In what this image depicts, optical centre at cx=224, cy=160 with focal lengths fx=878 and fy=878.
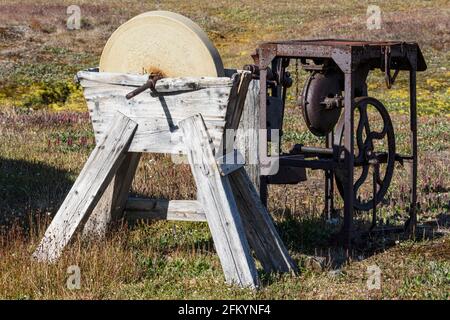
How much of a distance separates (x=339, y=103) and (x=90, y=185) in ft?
11.5

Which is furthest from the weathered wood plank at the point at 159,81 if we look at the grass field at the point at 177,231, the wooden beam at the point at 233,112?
the grass field at the point at 177,231

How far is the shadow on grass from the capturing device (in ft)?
34.8

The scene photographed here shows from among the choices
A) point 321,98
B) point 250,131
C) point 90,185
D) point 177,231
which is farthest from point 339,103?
point 90,185

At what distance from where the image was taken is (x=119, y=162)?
8.42 metres

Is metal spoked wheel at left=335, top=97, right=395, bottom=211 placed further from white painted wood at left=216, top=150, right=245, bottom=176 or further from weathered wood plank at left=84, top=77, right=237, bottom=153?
weathered wood plank at left=84, top=77, right=237, bottom=153

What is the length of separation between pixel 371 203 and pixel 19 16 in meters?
42.5

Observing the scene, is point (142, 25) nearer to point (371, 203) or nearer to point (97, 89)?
point (97, 89)

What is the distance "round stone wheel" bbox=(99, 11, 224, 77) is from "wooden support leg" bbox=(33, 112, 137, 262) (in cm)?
57

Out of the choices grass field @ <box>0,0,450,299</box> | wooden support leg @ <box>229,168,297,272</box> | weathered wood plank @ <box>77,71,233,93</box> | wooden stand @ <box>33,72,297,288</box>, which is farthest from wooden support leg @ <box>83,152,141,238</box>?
wooden support leg @ <box>229,168,297,272</box>

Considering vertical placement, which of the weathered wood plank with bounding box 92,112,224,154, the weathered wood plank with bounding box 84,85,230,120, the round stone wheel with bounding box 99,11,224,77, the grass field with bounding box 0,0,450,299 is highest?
the round stone wheel with bounding box 99,11,224,77

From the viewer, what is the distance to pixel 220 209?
782 centimetres

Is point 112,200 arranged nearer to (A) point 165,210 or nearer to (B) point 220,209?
(A) point 165,210

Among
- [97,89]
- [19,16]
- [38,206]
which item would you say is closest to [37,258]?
[97,89]

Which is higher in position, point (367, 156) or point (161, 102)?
point (161, 102)
